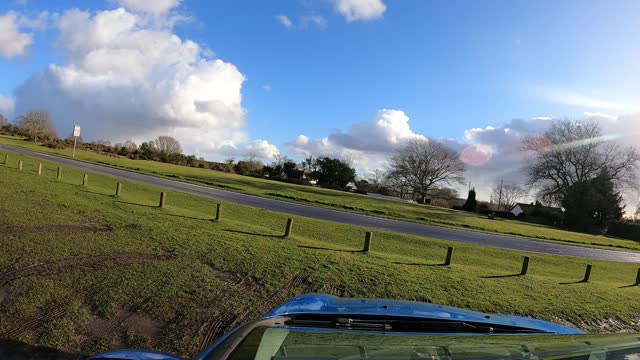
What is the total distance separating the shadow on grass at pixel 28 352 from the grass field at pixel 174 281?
0.25 feet

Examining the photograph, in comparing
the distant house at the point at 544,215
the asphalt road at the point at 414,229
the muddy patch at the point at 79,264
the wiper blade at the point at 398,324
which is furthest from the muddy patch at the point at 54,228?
the distant house at the point at 544,215

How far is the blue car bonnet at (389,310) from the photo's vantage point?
9.93 ft

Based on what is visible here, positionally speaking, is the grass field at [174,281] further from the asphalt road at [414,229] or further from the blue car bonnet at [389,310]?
the asphalt road at [414,229]

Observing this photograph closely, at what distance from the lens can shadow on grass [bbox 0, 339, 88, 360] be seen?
14.8 ft

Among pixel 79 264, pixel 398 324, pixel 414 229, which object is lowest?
pixel 414 229

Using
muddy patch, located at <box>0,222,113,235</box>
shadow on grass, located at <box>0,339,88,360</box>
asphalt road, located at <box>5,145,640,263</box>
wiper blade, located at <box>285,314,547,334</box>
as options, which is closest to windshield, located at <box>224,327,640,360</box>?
wiper blade, located at <box>285,314,547,334</box>

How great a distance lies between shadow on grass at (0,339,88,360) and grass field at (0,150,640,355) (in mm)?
77

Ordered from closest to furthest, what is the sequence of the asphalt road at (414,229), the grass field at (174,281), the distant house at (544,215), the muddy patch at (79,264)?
the grass field at (174,281)
the muddy patch at (79,264)
the asphalt road at (414,229)
the distant house at (544,215)

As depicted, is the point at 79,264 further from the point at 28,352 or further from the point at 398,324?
the point at 398,324

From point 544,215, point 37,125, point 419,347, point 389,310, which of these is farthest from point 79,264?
point 37,125

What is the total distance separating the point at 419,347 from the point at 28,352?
14.0ft

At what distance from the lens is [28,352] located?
181 inches

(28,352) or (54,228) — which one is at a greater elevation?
(54,228)

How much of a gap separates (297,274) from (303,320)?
5.47 metres
